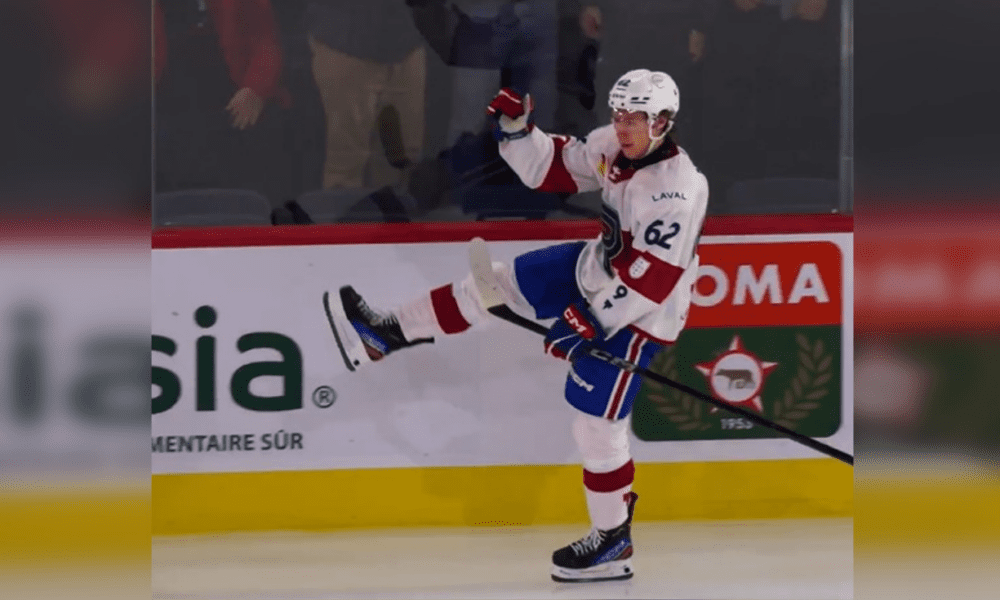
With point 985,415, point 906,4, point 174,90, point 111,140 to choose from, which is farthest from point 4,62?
point 174,90

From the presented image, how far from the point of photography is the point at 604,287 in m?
4.00

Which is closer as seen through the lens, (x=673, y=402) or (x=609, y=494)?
(x=609, y=494)

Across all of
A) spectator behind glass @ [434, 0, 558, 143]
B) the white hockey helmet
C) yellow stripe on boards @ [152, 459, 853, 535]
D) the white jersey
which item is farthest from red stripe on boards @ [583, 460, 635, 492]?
spectator behind glass @ [434, 0, 558, 143]

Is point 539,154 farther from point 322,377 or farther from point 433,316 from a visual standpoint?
point 322,377

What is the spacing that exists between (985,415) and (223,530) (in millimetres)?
2830

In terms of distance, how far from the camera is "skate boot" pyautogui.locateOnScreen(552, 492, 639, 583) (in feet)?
13.4

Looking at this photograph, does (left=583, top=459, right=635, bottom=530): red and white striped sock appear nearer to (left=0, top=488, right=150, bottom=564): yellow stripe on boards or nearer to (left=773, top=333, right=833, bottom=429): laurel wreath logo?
(left=773, top=333, right=833, bottom=429): laurel wreath logo

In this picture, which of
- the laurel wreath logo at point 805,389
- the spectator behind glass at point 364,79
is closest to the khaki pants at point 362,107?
the spectator behind glass at point 364,79

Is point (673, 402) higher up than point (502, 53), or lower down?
lower down

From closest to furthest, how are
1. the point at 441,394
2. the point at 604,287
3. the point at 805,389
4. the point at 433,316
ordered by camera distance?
the point at 604,287 → the point at 433,316 → the point at 441,394 → the point at 805,389

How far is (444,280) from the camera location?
452cm

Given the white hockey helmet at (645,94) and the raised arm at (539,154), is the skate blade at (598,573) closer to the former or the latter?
the raised arm at (539,154)

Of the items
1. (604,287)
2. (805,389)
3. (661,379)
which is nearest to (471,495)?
(661,379)

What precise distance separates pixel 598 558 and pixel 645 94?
4.23 feet
